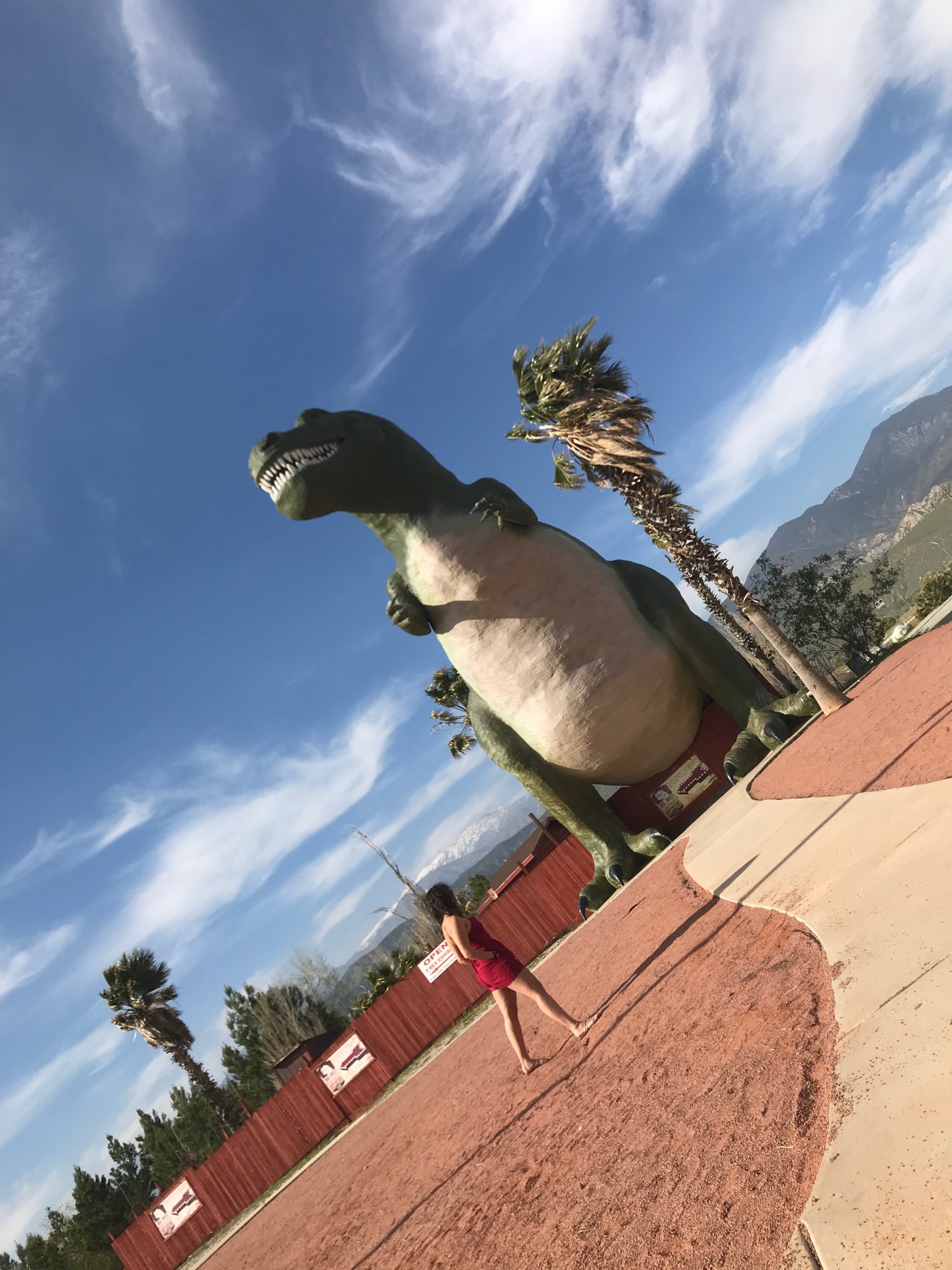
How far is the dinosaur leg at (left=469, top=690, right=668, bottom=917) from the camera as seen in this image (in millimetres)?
10211

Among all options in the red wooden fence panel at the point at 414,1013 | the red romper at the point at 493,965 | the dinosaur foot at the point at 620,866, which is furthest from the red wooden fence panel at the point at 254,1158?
the red romper at the point at 493,965

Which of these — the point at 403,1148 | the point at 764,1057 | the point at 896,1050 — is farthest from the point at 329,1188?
the point at 896,1050

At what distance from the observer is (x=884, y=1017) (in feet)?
8.11

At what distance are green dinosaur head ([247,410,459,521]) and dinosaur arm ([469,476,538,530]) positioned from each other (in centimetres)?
40

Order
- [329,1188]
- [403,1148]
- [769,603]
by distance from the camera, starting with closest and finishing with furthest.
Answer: [403,1148] < [329,1188] < [769,603]

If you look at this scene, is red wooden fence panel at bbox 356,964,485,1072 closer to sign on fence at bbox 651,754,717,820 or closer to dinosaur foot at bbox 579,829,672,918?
dinosaur foot at bbox 579,829,672,918

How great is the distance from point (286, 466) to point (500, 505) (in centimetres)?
256

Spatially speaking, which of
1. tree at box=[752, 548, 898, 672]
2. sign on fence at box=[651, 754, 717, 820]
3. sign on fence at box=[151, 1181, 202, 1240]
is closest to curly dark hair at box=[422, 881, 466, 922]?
sign on fence at box=[651, 754, 717, 820]

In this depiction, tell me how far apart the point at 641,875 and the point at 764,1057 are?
675 centimetres

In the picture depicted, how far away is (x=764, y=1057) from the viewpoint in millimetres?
2771

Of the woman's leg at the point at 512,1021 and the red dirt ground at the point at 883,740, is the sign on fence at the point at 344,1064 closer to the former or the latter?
the red dirt ground at the point at 883,740

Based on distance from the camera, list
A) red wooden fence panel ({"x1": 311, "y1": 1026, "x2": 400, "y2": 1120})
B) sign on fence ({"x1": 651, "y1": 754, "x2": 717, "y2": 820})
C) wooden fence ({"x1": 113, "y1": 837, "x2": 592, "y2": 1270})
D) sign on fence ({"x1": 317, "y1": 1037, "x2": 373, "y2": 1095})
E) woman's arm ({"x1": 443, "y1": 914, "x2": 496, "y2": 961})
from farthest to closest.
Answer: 1. sign on fence ({"x1": 317, "y1": 1037, "x2": 373, "y2": 1095})
2. red wooden fence panel ({"x1": 311, "y1": 1026, "x2": 400, "y2": 1120})
3. wooden fence ({"x1": 113, "y1": 837, "x2": 592, "y2": 1270})
4. sign on fence ({"x1": 651, "y1": 754, "x2": 717, "y2": 820})
5. woman's arm ({"x1": 443, "y1": 914, "x2": 496, "y2": 961})

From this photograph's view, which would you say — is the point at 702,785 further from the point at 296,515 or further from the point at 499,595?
the point at 296,515

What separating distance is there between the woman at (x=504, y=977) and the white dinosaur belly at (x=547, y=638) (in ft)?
15.6
